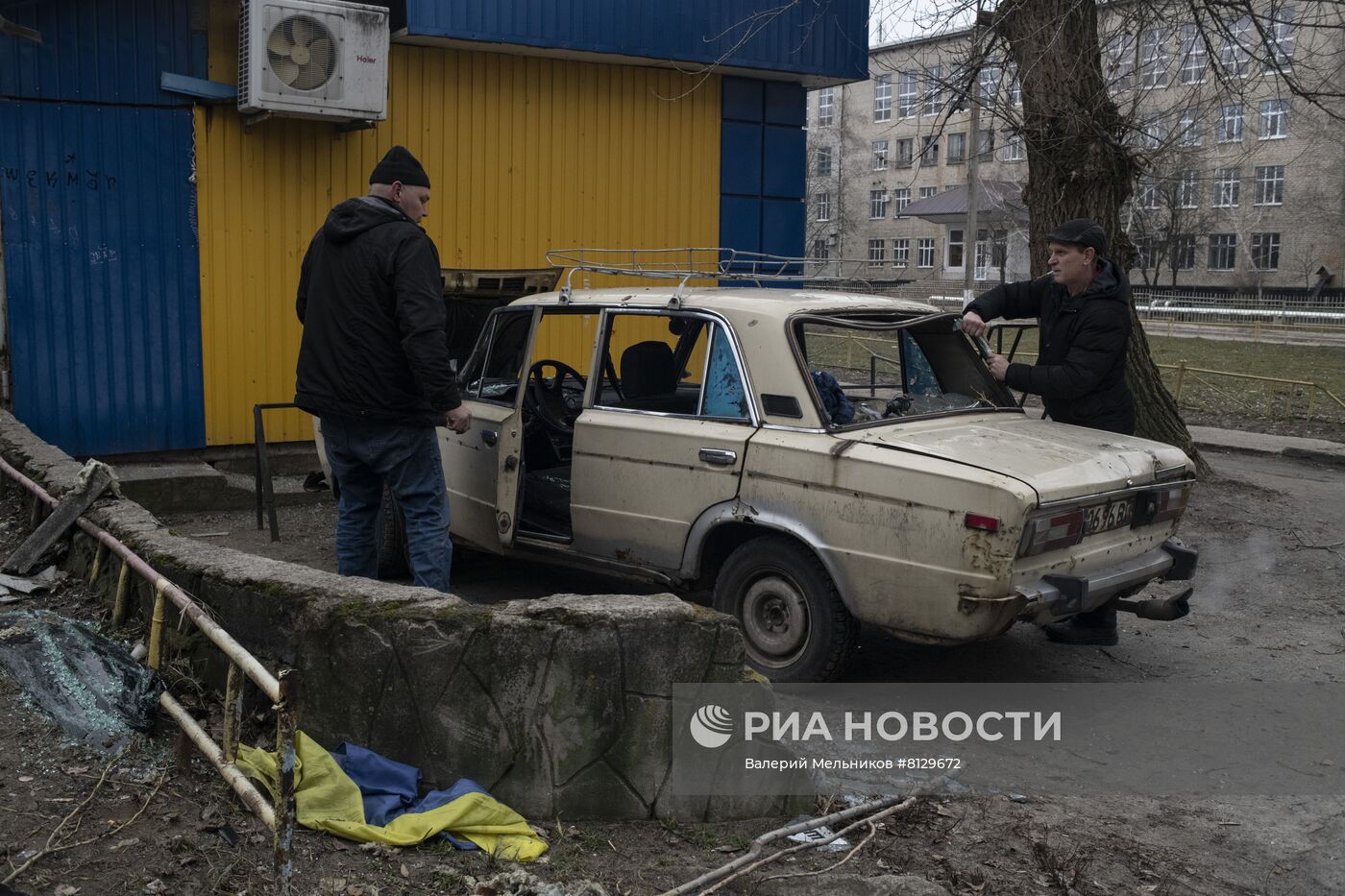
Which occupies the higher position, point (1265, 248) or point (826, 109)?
point (826, 109)

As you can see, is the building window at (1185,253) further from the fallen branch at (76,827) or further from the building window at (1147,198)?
the fallen branch at (76,827)

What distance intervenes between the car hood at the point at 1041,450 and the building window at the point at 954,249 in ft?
189

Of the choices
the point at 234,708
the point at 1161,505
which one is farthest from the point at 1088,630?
the point at 234,708

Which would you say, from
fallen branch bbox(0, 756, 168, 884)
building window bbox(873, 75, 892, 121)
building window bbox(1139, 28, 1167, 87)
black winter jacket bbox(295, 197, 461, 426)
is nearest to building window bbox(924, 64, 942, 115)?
building window bbox(1139, 28, 1167, 87)

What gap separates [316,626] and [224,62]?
6884 millimetres

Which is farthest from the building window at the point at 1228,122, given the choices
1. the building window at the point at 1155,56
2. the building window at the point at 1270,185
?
the building window at the point at 1270,185

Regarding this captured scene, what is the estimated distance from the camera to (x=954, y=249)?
204 feet

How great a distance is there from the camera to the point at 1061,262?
21.0 feet

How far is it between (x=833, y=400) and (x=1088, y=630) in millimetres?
1654

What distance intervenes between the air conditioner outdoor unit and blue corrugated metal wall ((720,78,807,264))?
141 inches

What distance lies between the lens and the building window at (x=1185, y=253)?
168ft

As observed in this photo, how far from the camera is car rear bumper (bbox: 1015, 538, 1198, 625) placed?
480 cm

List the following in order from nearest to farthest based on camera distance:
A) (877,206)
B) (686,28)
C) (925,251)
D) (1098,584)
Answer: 1. (1098,584)
2. (686,28)
3. (925,251)
4. (877,206)

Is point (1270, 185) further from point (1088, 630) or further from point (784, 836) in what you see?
point (784, 836)
